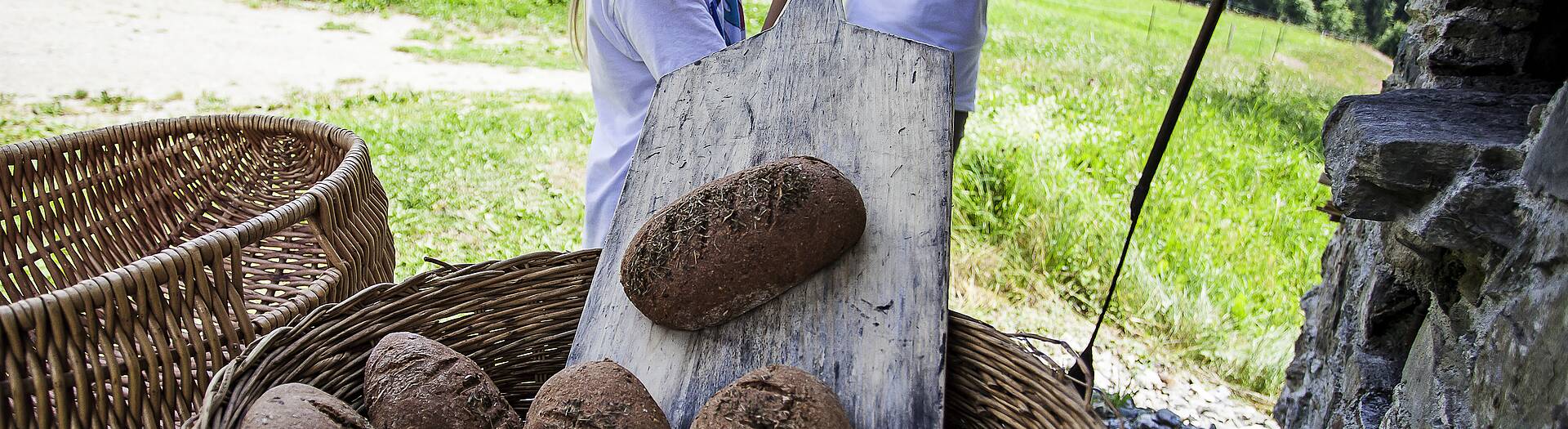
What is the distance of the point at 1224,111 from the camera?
4.75 meters

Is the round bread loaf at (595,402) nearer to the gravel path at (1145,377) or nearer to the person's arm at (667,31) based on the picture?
the person's arm at (667,31)

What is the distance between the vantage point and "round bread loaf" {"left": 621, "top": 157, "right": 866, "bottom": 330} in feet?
4.80

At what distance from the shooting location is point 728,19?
7.97 ft

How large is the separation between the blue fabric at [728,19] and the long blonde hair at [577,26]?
437 millimetres

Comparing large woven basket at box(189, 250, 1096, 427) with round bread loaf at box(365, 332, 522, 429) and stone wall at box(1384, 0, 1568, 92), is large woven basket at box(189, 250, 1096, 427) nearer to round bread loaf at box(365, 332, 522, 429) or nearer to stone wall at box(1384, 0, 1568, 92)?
round bread loaf at box(365, 332, 522, 429)

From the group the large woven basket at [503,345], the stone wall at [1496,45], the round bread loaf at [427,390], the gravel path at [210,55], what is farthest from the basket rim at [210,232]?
the gravel path at [210,55]

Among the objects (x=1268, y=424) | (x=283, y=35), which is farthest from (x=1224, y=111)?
(x=283, y=35)

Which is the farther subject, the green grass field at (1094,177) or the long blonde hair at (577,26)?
the green grass field at (1094,177)

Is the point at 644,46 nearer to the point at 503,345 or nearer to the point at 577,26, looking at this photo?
the point at 577,26

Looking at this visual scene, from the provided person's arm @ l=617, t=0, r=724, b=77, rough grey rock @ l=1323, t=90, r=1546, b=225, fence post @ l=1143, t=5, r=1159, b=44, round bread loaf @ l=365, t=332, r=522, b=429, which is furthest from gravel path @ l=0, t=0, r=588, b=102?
rough grey rock @ l=1323, t=90, r=1546, b=225

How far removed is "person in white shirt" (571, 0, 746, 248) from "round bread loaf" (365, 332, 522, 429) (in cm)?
70

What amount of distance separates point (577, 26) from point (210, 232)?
46.6 inches

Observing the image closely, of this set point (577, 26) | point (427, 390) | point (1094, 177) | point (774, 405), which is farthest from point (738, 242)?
point (1094, 177)

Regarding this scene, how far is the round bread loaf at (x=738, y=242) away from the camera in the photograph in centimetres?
146
